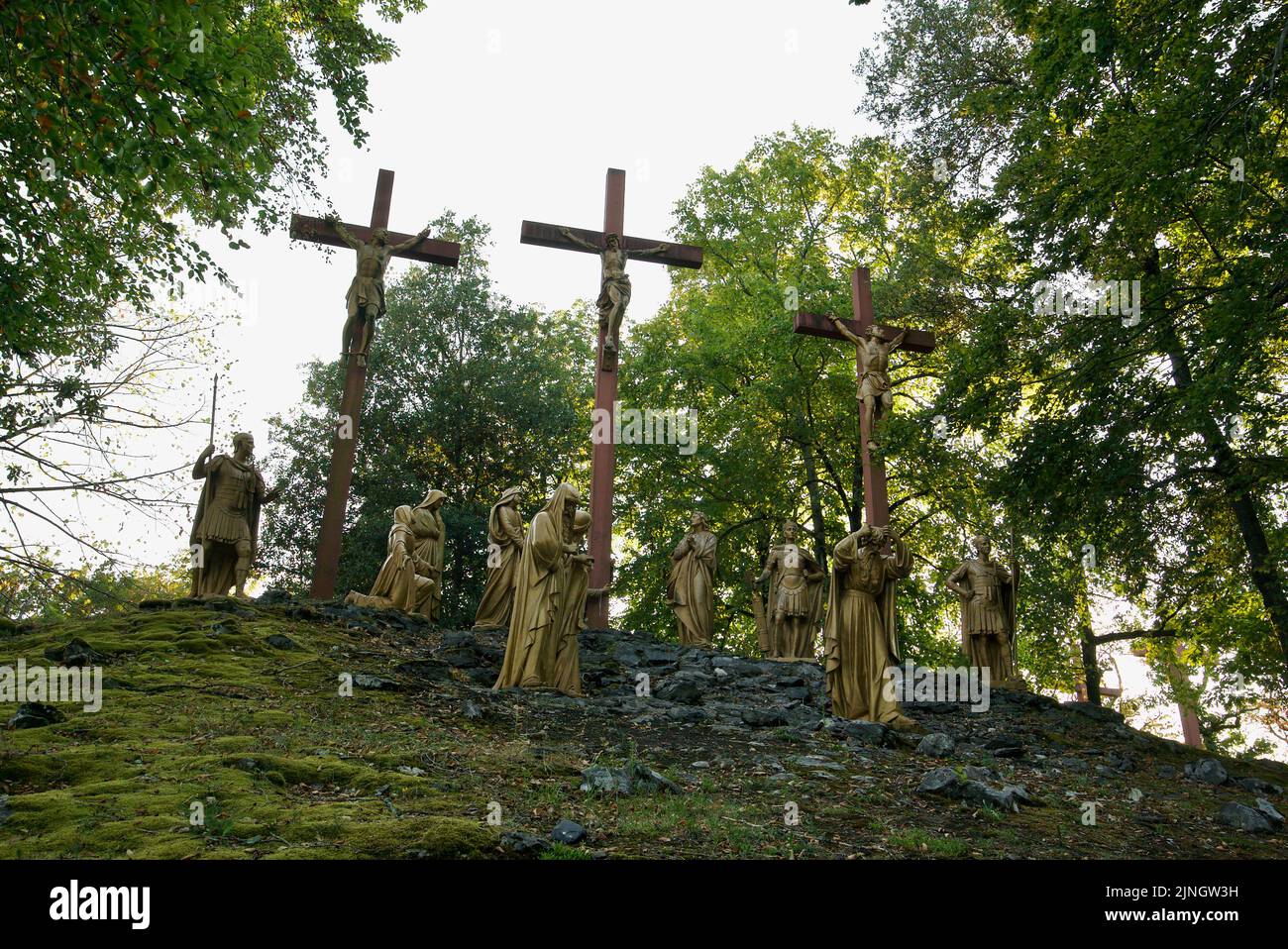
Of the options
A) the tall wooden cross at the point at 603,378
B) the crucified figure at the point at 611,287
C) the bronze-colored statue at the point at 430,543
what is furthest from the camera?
the crucified figure at the point at 611,287

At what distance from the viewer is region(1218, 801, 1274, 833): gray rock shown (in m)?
8.10

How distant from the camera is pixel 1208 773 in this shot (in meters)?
10.4

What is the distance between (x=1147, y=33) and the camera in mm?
9602

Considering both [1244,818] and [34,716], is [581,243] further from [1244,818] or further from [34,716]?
[1244,818]

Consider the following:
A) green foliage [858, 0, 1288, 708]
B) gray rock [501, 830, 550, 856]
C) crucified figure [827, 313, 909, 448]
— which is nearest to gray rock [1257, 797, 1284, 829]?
green foliage [858, 0, 1288, 708]

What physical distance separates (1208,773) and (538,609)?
303 inches

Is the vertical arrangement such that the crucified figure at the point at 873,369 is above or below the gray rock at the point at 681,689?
above

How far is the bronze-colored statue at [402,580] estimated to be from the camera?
15.3 meters

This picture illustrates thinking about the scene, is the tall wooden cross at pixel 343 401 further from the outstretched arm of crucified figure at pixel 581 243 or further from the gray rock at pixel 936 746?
the gray rock at pixel 936 746

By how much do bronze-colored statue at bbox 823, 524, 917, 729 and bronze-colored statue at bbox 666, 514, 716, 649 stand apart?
556 cm

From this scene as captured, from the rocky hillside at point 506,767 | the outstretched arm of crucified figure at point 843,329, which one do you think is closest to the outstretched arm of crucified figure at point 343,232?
the rocky hillside at point 506,767

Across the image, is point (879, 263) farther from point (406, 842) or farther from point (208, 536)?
point (406, 842)

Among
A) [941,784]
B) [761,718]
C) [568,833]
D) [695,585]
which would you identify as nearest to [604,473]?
[695,585]

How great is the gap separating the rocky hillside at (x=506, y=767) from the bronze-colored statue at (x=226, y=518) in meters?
0.68
